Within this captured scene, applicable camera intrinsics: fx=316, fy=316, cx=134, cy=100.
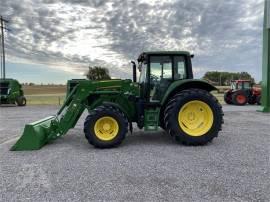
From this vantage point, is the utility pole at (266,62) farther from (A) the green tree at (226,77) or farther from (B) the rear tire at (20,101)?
(A) the green tree at (226,77)

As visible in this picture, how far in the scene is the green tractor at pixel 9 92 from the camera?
2305 centimetres

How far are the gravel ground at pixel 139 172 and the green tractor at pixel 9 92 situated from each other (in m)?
16.3

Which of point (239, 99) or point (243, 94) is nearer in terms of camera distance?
point (239, 99)

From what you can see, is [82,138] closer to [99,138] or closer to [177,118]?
[99,138]

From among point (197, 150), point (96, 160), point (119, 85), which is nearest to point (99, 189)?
point (96, 160)

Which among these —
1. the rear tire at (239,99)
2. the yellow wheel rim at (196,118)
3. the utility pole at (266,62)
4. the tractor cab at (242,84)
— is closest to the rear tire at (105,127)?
the yellow wheel rim at (196,118)

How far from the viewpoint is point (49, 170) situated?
5531mm

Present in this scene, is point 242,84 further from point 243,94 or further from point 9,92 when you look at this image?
point 9,92

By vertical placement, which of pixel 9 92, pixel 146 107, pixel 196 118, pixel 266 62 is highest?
pixel 266 62

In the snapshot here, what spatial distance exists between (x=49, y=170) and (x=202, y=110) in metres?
4.03

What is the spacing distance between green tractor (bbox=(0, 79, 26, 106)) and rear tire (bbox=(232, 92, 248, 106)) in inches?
628

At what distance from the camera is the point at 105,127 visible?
7316mm

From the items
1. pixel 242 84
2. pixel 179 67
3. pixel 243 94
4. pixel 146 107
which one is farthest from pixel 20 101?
pixel 179 67

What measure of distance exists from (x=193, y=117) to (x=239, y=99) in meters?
16.6
